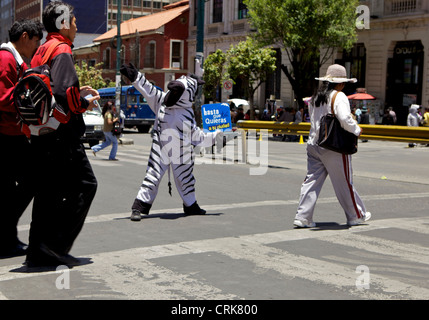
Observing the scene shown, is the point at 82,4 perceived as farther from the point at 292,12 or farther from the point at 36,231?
the point at 36,231

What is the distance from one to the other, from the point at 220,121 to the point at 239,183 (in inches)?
157

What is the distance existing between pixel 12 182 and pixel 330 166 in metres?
3.46

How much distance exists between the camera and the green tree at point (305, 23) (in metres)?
32.0

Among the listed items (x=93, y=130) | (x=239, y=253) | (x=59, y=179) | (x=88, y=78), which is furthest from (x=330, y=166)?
(x=88, y=78)

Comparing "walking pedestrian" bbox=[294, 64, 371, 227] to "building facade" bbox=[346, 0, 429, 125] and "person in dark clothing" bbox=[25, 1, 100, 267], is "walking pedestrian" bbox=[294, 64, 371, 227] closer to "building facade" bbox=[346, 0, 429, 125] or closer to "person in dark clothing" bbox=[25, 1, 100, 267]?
"person in dark clothing" bbox=[25, 1, 100, 267]

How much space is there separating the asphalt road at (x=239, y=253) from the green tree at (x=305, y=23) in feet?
71.9

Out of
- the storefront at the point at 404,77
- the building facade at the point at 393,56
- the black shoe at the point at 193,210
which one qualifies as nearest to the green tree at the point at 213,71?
the building facade at the point at 393,56

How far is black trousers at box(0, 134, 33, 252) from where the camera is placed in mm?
5992

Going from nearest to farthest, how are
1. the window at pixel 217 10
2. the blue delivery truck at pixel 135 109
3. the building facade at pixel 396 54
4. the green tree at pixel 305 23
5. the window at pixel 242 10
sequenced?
the green tree at pixel 305 23
the building facade at pixel 396 54
the blue delivery truck at pixel 135 109
the window at pixel 242 10
the window at pixel 217 10

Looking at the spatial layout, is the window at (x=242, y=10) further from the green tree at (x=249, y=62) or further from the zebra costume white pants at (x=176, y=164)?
the zebra costume white pants at (x=176, y=164)

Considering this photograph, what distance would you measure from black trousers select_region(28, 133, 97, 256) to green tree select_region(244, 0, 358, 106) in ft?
90.3

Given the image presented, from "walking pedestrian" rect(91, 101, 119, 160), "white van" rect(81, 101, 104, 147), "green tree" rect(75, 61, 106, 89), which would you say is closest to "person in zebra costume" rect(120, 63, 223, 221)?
"walking pedestrian" rect(91, 101, 119, 160)
